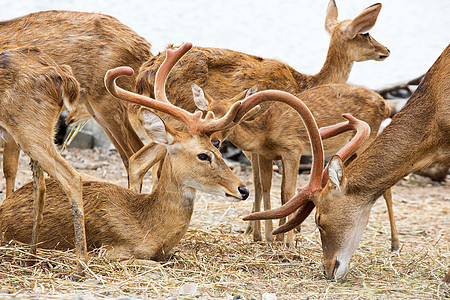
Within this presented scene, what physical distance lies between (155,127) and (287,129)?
1848mm

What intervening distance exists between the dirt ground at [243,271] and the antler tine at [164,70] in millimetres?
1327

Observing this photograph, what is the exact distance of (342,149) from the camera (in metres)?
4.84

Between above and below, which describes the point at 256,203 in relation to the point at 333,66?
below

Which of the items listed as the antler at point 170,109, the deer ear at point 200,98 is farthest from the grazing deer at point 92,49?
the antler at point 170,109

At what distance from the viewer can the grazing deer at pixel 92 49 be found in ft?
20.1

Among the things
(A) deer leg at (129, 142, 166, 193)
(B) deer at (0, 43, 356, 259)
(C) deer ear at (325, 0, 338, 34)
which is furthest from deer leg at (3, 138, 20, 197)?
(C) deer ear at (325, 0, 338, 34)

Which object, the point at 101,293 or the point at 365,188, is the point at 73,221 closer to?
the point at 101,293

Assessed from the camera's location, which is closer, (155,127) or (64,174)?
(64,174)

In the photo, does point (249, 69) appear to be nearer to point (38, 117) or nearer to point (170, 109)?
point (170, 109)

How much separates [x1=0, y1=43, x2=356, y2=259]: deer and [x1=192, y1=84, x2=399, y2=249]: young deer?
2.66ft

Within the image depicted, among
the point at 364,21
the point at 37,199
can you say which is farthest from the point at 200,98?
the point at 364,21

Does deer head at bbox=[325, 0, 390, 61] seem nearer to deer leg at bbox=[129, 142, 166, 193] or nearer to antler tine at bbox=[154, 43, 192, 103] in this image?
deer leg at bbox=[129, 142, 166, 193]

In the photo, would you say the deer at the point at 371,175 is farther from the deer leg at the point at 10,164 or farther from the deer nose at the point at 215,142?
the deer leg at the point at 10,164

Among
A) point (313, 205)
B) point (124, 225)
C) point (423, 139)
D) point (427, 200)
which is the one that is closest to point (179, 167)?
point (124, 225)
